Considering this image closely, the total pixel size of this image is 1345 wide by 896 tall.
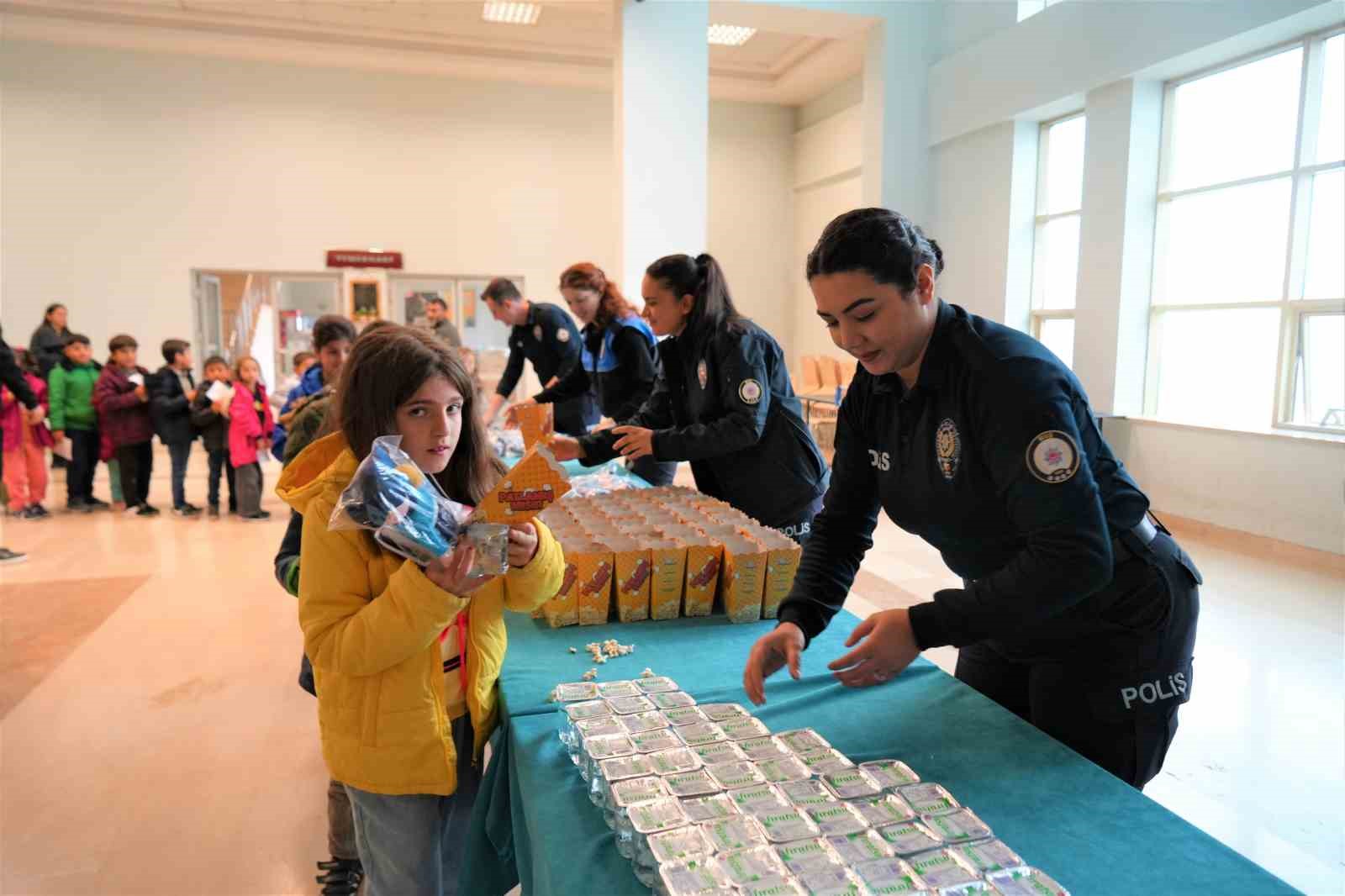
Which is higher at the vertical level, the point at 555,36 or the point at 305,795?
the point at 555,36

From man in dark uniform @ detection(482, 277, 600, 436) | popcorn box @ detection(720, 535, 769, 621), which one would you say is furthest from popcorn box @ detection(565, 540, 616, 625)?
man in dark uniform @ detection(482, 277, 600, 436)

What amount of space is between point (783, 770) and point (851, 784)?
3.5 inches

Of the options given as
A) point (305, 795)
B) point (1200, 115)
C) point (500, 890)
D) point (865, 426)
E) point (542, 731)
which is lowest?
point (305, 795)

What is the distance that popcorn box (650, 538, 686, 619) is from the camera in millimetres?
1757

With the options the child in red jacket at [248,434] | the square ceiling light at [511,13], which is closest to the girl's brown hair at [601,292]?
the child in red jacket at [248,434]

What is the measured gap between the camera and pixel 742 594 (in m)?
1.76

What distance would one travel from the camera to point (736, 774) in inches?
42.3

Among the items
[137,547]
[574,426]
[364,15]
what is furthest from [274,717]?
[364,15]

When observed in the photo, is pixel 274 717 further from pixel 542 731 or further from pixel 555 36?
pixel 555 36

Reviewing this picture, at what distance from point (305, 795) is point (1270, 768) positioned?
118 inches

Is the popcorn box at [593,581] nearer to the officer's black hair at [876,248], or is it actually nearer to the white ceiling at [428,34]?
the officer's black hair at [876,248]

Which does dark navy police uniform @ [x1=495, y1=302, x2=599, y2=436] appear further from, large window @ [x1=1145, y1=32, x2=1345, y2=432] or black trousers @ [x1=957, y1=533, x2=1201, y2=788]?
large window @ [x1=1145, y1=32, x2=1345, y2=432]

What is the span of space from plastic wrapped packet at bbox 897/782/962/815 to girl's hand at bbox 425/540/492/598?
614 mm

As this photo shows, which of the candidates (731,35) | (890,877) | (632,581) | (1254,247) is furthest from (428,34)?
(890,877)
